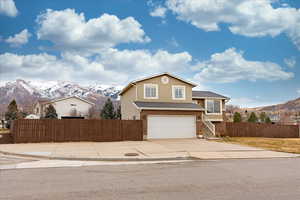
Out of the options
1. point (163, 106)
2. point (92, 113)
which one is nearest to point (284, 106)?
point (92, 113)

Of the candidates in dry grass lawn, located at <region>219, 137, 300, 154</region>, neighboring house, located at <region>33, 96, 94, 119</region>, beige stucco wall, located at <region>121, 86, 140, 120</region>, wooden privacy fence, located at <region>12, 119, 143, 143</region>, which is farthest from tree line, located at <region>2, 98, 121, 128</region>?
dry grass lawn, located at <region>219, 137, 300, 154</region>

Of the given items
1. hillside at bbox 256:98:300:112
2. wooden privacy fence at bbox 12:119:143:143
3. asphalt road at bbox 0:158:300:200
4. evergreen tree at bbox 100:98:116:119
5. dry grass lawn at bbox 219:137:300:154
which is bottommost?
dry grass lawn at bbox 219:137:300:154

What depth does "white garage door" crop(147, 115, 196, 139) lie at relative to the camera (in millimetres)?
22720

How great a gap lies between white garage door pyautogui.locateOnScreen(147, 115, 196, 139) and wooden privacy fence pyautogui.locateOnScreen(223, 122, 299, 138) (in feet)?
17.4

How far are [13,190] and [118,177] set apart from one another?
2.84 meters

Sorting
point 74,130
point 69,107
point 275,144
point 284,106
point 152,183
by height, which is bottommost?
point 275,144

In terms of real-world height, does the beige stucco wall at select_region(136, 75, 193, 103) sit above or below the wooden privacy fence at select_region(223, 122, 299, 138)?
above

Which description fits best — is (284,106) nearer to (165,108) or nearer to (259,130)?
(259,130)

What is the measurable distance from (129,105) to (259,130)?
14947 millimetres

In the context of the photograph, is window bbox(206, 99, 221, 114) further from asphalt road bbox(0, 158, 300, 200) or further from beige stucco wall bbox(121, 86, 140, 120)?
asphalt road bbox(0, 158, 300, 200)

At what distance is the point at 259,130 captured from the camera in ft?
93.6

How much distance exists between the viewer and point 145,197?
5.51 m

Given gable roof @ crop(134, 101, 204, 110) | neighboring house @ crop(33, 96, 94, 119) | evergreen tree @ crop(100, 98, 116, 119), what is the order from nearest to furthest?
gable roof @ crop(134, 101, 204, 110), evergreen tree @ crop(100, 98, 116, 119), neighboring house @ crop(33, 96, 94, 119)

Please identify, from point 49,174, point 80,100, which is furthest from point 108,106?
point 49,174
